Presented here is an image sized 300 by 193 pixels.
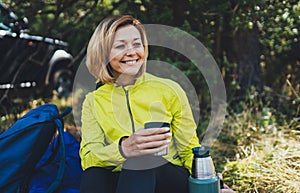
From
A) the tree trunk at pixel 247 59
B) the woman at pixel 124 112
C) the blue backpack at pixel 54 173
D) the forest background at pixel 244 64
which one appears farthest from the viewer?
the tree trunk at pixel 247 59

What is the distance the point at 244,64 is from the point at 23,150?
10.1 feet

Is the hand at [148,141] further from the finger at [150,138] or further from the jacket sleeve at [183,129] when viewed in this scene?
the jacket sleeve at [183,129]

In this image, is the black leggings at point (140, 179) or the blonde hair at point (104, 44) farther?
the blonde hair at point (104, 44)

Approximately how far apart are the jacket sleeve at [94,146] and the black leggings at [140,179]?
0.05 metres

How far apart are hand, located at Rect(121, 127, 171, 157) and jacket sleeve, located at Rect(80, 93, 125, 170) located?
145mm

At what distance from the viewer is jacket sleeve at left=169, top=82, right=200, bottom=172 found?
8.38 ft

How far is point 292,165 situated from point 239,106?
1.50 m

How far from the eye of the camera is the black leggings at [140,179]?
2264 mm

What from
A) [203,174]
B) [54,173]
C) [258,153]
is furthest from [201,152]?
[258,153]

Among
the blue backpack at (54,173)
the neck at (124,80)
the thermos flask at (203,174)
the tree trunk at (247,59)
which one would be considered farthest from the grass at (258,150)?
the neck at (124,80)

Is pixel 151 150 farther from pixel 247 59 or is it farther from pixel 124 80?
pixel 247 59

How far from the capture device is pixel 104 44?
2516 millimetres

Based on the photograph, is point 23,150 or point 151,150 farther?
point 23,150

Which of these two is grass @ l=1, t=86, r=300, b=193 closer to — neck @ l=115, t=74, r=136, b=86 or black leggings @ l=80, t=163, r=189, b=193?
black leggings @ l=80, t=163, r=189, b=193
